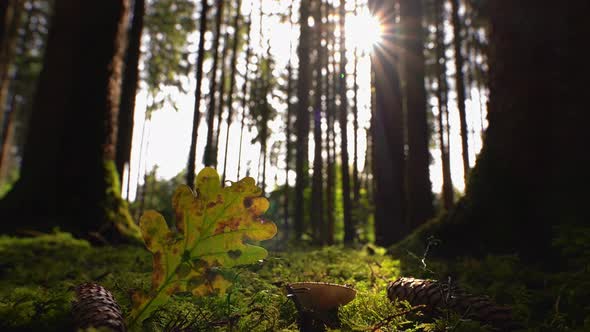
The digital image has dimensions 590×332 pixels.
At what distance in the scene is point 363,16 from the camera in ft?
50.8

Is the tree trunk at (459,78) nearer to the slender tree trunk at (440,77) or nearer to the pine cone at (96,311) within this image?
the slender tree trunk at (440,77)

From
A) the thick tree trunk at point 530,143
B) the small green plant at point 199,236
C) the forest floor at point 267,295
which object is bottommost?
the forest floor at point 267,295

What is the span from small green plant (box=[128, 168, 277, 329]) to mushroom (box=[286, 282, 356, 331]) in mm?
442

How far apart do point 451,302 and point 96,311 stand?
1.57m

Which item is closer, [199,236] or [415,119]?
[199,236]

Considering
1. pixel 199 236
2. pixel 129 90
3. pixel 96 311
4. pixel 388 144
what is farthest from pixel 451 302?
pixel 129 90

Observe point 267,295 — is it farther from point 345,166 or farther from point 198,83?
point 198,83

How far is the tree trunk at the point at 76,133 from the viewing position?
5738mm

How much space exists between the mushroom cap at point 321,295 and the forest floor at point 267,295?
0.23 ft

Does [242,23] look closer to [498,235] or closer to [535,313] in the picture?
[498,235]

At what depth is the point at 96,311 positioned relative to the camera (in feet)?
5.09

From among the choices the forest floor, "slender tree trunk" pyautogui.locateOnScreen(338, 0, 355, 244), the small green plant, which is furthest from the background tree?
the small green plant

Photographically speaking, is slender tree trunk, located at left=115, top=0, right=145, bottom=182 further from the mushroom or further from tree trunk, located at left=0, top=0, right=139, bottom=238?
the mushroom

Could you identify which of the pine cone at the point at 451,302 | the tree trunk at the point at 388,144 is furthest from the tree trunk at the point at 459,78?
the pine cone at the point at 451,302
